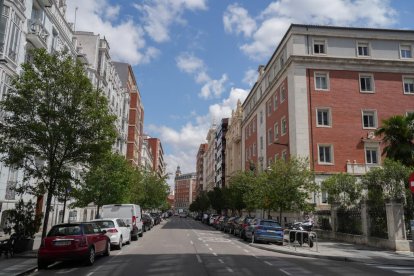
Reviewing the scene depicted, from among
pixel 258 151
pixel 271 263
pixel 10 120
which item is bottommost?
pixel 271 263

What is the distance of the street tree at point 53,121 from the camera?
16.0 m

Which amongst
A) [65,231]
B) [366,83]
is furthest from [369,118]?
[65,231]

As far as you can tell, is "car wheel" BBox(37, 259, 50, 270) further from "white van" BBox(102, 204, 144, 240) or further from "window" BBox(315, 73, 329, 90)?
"window" BBox(315, 73, 329, 90)

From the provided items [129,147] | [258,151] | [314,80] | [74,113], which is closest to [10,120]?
[74,113]

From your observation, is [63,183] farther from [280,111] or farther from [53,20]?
[280,111]

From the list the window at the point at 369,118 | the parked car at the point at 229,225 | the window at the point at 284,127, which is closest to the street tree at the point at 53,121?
the parked car at the point at 229,225

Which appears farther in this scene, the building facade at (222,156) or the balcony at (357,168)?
the building facade at (222,156)

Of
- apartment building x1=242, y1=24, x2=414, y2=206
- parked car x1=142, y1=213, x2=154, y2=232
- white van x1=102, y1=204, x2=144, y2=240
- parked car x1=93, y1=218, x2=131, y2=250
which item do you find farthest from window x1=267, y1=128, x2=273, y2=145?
parked car x1=93, y1=218, x2=131, y2=250

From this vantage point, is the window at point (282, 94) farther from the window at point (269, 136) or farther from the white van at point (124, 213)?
the white van at point (124, 213)

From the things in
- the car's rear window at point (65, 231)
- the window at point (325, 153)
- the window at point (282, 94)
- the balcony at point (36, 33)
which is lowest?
the car's rear window at point (65, 231)

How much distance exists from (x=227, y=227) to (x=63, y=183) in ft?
77.0

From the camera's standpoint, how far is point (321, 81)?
38.8 m

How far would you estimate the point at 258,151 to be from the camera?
181 ft

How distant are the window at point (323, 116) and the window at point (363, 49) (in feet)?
22.5
